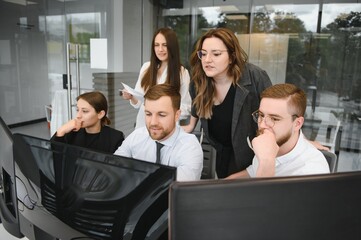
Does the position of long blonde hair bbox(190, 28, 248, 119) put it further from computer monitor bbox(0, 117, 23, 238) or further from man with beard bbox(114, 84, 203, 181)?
computer monitor bbox(0, 117, 23, 238)

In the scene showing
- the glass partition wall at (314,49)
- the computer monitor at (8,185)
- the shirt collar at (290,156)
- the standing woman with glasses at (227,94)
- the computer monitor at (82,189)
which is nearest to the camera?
the computer monitor at (82,189)

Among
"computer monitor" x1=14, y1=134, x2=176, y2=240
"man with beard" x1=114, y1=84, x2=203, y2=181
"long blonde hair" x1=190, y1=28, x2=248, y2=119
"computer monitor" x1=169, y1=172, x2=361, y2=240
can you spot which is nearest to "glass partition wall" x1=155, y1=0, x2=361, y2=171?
"long blonde hair" x1=190, y1=28, x2=248, y2=119

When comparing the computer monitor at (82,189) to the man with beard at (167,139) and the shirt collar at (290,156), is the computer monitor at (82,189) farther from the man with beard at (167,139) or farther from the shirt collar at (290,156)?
the shirt collar at (290,156)

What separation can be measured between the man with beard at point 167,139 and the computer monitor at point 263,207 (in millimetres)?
501

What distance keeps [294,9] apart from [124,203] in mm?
4664

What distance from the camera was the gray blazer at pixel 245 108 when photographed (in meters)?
1.53

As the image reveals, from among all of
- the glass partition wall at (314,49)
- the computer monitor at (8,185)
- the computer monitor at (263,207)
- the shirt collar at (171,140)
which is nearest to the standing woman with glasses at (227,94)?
the shirt collar at (171,140)

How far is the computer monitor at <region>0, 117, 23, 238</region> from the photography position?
93cm

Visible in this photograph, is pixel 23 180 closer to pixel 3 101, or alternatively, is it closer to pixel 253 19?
pixel 3 101

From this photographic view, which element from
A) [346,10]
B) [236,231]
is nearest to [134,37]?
[346,10]

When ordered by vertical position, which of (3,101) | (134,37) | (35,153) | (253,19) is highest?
(253,19)

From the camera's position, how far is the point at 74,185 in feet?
2.39

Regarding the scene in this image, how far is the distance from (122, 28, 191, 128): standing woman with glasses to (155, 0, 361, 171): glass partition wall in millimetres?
2487

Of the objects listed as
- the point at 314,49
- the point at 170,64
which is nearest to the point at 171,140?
the point at 170,64
